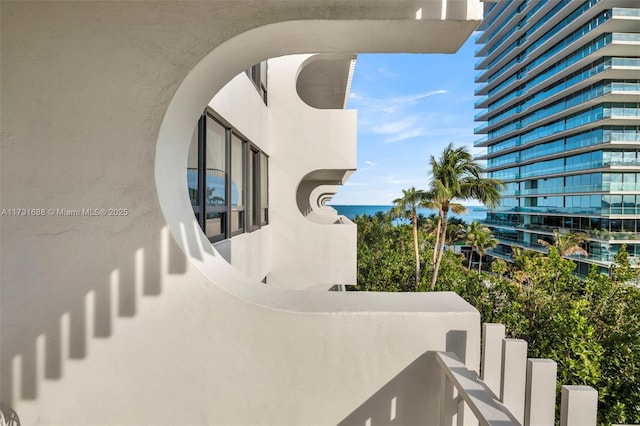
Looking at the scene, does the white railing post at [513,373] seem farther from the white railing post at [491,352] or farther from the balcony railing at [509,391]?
the white railing post at [491,352]

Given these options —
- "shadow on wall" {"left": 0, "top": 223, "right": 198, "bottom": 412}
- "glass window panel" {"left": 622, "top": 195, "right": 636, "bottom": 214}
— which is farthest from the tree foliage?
"glass window panel" {"left": 622, "top": 195, "right": 636, "bottom": 214}

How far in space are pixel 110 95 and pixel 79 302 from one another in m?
1.41

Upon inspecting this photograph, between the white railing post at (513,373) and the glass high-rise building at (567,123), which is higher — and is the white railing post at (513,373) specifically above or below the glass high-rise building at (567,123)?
below

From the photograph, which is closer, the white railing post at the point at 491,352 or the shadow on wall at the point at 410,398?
the white railing post at the point at 491,352

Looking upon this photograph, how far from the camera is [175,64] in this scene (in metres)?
2.24

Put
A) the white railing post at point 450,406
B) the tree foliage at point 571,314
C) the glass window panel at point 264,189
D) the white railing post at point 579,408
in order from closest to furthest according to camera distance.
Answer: the white railing post at point 579,408, the white railing post at point 450,406, the glass window panel at point 264,189, the tree foliage at point 571,314

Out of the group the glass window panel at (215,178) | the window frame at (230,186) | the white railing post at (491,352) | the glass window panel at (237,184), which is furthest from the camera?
the glass window panel at (237,184)

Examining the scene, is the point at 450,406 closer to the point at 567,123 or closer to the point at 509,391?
the point at 509,391

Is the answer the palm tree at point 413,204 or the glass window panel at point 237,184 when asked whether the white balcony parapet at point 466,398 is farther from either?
the palm tree at point 413,204

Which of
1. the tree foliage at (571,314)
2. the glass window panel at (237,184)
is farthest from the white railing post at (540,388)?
the tree foliage at (571,314)

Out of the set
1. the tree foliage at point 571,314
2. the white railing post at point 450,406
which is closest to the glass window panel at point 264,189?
the white railing post at point 450,406

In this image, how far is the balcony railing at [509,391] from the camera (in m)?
1.32

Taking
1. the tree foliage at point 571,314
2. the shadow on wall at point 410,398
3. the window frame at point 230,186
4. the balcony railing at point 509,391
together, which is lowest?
the tree foliage at point 571,314

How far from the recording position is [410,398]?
2.26 meters
